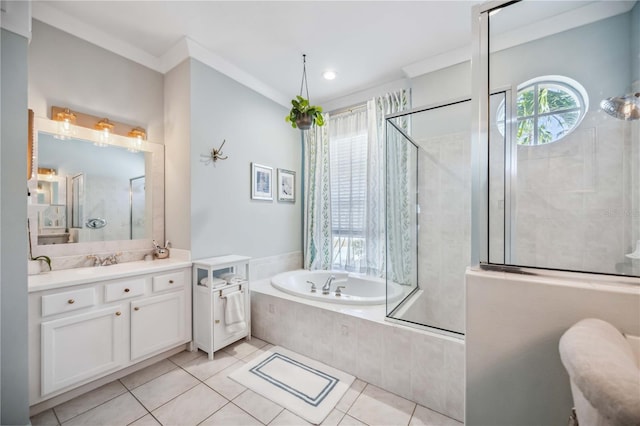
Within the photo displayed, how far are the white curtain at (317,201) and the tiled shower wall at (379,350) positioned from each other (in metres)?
1.20

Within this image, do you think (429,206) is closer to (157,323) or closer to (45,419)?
(157,323)

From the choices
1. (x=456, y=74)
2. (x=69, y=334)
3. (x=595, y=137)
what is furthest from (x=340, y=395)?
(x=456, y=74)

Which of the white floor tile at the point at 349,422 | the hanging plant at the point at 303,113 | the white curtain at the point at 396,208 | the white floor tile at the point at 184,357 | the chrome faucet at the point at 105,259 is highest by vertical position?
the hanging plant at the point at 303,113

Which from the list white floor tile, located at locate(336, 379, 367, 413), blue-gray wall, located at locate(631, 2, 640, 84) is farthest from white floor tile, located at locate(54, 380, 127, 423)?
blue-gray wall, located at locate(631, 2, 640, 84)

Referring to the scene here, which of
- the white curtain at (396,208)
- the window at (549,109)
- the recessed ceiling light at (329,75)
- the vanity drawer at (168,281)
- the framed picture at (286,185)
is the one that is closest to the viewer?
the window at (549,109)

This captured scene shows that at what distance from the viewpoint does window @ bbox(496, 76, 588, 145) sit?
151 cm

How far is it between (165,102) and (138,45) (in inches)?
20.6

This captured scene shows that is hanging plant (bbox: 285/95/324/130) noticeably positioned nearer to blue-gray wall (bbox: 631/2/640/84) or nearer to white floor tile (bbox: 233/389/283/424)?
blue-gray wall (bbox: 631/2/640/84)

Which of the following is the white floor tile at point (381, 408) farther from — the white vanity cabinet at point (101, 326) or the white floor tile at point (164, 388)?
the white vanity cabinet at point (101, 326)

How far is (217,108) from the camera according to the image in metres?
2.73

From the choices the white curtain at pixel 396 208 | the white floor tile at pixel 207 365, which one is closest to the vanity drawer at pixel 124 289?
the white floor tile at pixel 207 365

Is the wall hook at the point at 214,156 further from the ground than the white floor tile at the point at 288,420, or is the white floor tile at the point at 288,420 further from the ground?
the wall hook at the point at 214,156

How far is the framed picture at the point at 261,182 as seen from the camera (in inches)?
123

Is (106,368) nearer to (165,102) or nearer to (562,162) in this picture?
(165,102)
